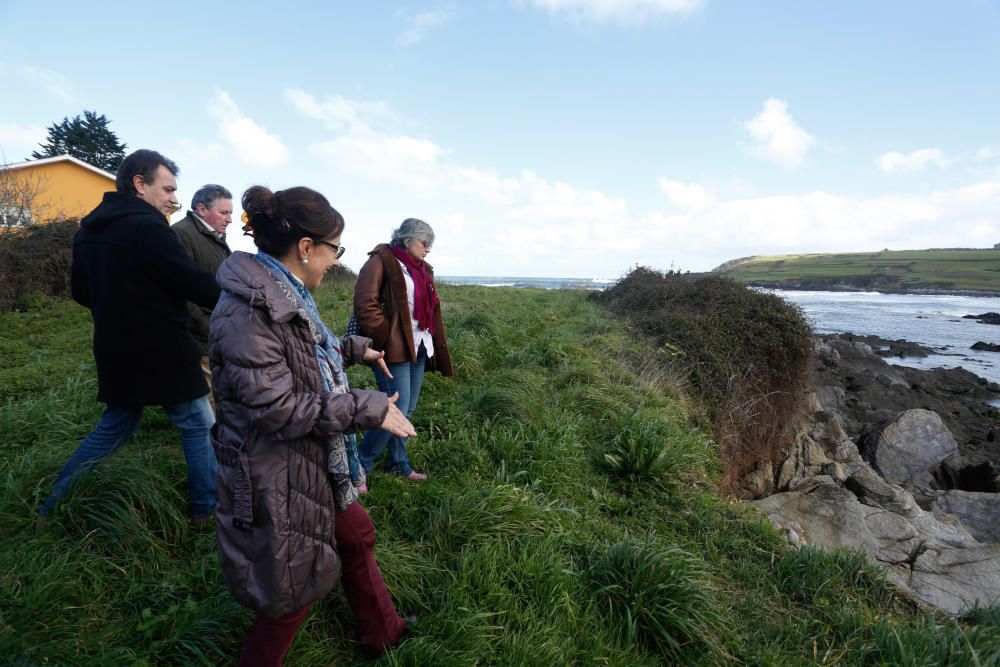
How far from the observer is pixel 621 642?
8.44 feet

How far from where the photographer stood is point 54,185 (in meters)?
21.4

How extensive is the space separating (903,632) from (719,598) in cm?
92

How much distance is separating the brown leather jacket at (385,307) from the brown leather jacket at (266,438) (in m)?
1.78

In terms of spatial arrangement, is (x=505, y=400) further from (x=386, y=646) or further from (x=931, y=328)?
(x=931, y=328)

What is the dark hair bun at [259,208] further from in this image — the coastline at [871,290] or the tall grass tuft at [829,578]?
the coastline at [871,290]

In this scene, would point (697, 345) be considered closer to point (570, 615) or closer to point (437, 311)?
point (437, 311)

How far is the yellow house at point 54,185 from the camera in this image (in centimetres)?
1513

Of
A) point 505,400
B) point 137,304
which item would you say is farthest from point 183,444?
point 505,400

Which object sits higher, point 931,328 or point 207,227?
point 207,227

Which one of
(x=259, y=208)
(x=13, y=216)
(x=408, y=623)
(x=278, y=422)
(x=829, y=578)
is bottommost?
(x=829, y=578)

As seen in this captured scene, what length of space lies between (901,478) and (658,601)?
29.6 feet

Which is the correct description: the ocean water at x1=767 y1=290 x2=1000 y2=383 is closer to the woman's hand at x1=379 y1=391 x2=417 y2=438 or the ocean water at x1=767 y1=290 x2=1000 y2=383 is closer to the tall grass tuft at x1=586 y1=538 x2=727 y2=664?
the tall grass tuft at x1=586 y1=538 x2=727 y2=664

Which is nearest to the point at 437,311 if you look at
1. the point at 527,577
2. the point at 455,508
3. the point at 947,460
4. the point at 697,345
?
the point at 455,508

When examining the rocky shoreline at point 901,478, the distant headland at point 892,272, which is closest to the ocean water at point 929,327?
the rocky shoreline at point 901,478
